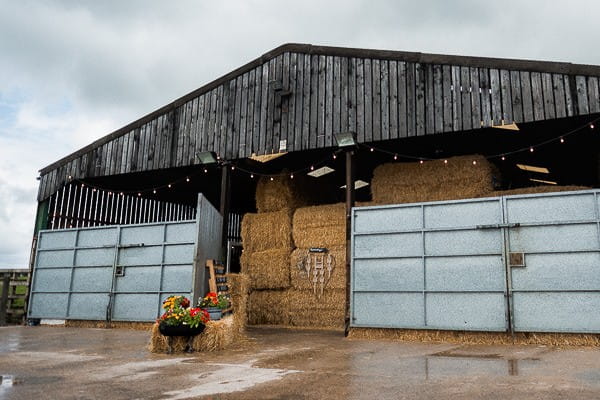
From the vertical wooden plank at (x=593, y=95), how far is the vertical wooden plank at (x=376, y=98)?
3.41m

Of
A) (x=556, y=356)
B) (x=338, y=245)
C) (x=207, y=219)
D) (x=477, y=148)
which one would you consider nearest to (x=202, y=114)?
(x=207, y=219)

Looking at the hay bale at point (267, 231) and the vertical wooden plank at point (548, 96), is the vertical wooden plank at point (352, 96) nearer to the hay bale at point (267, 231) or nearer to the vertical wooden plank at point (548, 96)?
the hay bale at point (267, 231)

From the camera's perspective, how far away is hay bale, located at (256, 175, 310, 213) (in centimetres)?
1166

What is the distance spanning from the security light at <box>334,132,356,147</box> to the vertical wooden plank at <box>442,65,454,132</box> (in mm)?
1652

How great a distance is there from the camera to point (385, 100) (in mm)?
9234

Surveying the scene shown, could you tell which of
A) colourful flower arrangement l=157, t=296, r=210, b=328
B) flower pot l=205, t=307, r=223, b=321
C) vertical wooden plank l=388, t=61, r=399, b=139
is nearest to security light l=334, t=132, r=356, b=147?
vertical wooden plank l=388, t=61, r=399, b=139

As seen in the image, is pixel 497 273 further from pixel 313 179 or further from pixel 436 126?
pixel 313 179

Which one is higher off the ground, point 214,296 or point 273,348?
point 214,296

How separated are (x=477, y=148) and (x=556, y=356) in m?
5.37

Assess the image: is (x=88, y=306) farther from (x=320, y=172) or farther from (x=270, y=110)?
(x=320, y=172)

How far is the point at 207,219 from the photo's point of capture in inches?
386

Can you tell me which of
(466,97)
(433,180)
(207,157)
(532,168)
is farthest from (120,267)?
(532,168)

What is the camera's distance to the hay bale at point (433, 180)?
9.50 metres

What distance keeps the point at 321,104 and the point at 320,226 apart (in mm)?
2744
